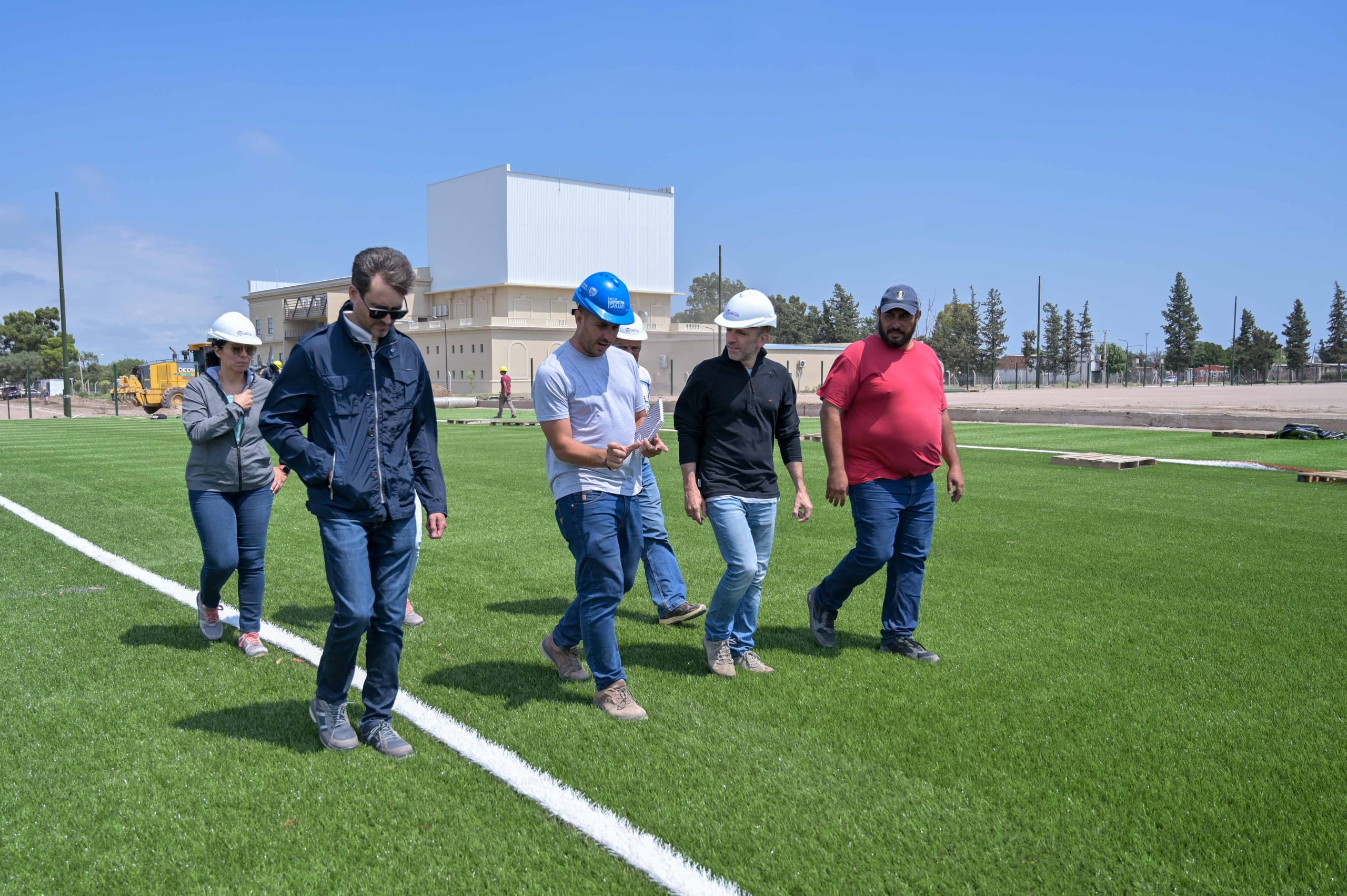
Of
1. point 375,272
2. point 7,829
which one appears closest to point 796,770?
point 375,272

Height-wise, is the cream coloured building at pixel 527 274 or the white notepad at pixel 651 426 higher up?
the cream coloured building at pixel 527 274

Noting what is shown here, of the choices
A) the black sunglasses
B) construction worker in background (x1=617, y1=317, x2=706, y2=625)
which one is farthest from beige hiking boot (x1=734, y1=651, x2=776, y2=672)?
the black sunglasses

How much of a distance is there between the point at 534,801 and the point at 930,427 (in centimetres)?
285

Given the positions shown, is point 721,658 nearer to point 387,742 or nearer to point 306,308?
point 387,742

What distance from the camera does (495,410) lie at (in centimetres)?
4284

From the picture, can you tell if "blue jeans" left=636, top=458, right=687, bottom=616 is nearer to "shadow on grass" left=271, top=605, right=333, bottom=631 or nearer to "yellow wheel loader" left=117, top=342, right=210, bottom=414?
"shadow on grass" left=271, top=605, right=333, bottom=631

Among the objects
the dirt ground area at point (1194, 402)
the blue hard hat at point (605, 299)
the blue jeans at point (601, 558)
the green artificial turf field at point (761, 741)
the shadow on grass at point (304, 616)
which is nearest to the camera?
the green artificial turf field at point (761, 741)

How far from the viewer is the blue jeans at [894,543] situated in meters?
5.16

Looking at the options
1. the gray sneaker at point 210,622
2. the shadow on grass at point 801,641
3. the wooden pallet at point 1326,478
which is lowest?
the shadow on grass at point 801,641

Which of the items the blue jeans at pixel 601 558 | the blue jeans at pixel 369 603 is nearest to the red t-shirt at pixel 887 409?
the blue jeans at pixel 601 558

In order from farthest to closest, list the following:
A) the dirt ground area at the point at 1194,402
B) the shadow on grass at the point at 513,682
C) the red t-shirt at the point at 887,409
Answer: the dirt ground area at the point at 1194,402, the red t-shirt at the point at 887,409, the shadow on grass at the point at 513,682

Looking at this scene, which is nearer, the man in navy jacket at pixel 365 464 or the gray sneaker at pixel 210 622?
the man in navy jacket at pixel 365 464

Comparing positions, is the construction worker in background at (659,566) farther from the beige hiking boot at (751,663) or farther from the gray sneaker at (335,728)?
the gray sneaker at (335,728)

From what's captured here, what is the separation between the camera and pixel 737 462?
15.7 ft
